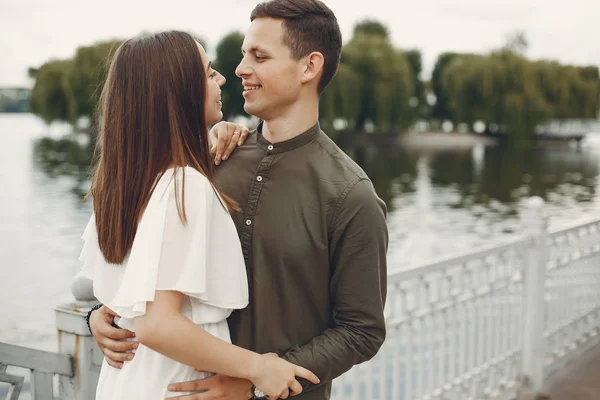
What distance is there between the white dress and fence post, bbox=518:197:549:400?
2.88m

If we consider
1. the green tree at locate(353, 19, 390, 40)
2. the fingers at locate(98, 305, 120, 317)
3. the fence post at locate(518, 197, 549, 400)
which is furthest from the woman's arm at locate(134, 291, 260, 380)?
the green tree at locate(353, 19, 390, 40)

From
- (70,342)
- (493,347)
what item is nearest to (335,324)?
(70,342)

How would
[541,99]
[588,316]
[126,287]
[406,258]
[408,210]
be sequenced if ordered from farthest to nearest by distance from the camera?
[541,99], [408,210], [406,258], [588,316], [126,287]

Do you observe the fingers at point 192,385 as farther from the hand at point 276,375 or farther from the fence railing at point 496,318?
the fence railing at point 496,318

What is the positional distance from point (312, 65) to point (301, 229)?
415 millimetres

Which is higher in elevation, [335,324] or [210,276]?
[210,276]

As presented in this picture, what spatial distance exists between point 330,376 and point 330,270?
0.26m

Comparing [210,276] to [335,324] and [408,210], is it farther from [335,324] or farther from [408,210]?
[408,210]

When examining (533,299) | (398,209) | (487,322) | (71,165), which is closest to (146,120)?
(487,322)

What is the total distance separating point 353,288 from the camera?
172 centimetres

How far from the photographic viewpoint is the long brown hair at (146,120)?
5.07ft

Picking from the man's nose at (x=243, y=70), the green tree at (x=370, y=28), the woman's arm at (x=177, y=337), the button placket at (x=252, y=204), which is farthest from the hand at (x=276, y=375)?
the green tree at (x=370, y=28)

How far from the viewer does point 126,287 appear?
1.48 meters

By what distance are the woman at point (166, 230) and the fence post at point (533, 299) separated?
2784 millimetres
